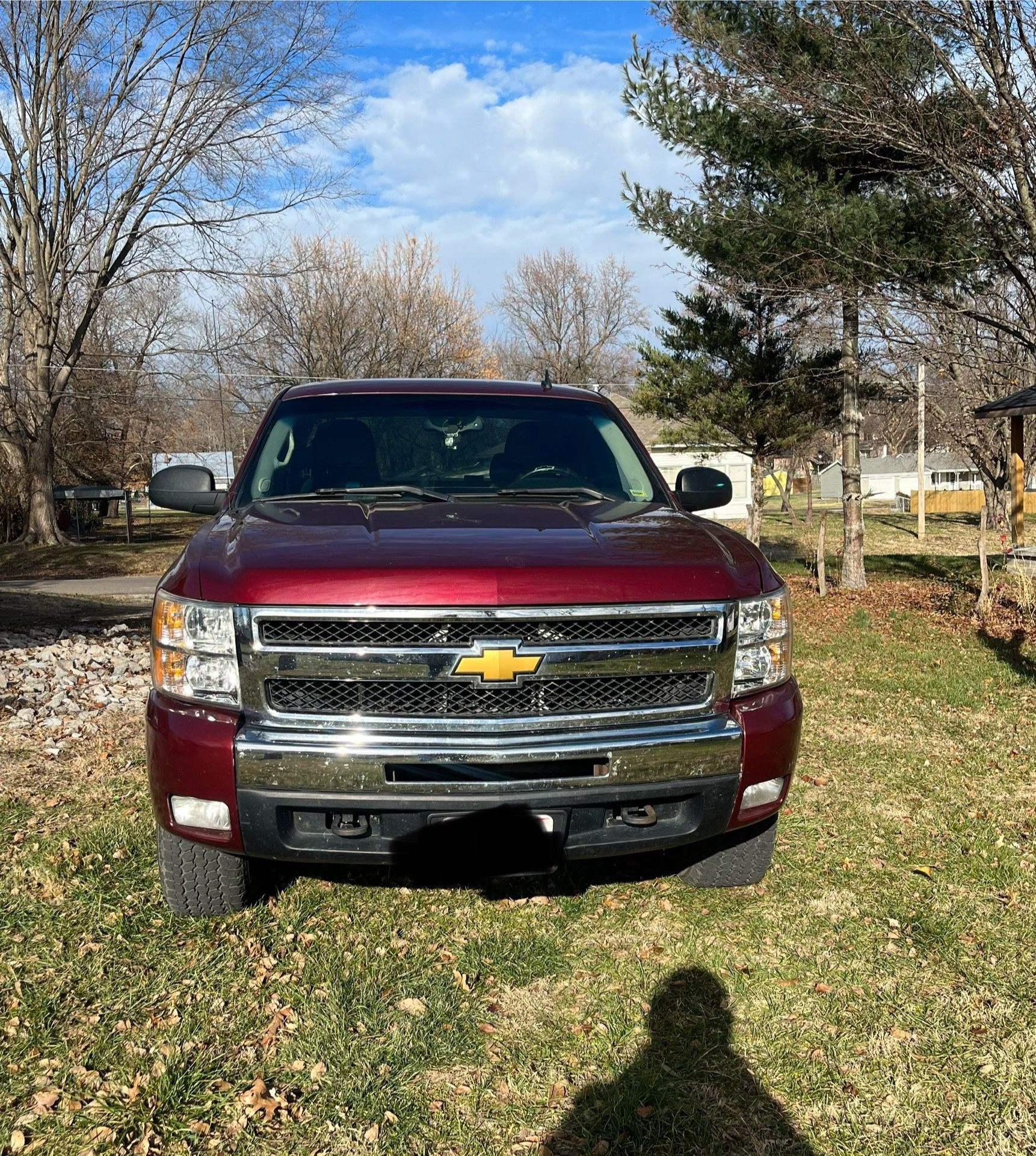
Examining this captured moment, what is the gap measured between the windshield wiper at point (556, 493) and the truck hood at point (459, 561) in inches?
14.6

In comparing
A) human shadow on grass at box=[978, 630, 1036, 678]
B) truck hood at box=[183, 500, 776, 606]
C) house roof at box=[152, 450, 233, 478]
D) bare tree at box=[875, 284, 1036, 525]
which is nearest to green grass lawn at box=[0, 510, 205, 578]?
house roof at box=[152, 450, 233, 478]

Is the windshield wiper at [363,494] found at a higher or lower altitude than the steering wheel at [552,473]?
lower

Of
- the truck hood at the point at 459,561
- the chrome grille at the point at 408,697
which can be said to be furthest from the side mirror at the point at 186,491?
the chrome grille at the point at 408,697

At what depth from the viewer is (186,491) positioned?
13.8 ft

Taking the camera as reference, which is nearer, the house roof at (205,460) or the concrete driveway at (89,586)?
the concrete driveway at (89,586)

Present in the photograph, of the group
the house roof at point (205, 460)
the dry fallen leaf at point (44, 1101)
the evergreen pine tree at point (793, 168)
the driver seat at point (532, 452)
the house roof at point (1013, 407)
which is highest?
the evergreen pine tree at point (793, 168)

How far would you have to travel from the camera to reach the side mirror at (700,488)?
4449 millimetres

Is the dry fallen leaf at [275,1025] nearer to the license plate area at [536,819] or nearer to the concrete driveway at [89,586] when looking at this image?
the license plate area at [536,819]

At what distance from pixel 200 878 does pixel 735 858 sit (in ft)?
6.40

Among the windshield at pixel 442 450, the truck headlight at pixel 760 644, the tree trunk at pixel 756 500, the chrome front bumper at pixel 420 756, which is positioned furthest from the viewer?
the tree trunk at pixel 756 500

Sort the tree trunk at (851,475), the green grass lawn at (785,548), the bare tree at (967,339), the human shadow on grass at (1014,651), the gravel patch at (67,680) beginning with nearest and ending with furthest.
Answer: the gravel patch at (67,680)
the human shadow on grass at (1014,651)
the bare tree at (967,339)
the tree trunk at (851,475)
the green grass lawn at (785,548)

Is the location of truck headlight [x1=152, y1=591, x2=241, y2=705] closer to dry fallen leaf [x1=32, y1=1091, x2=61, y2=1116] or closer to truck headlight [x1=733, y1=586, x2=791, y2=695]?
dry fallen leaf [x1=32, y1=1091, x2=61, y2=1116]

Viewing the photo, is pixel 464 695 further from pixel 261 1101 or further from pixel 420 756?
pixel 261 1101

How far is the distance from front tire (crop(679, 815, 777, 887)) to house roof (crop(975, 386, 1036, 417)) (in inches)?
437
